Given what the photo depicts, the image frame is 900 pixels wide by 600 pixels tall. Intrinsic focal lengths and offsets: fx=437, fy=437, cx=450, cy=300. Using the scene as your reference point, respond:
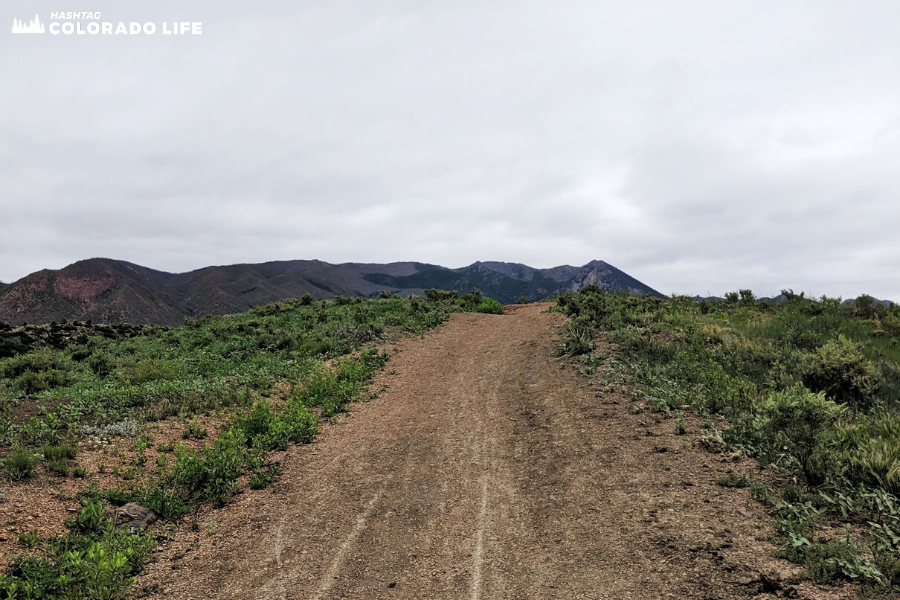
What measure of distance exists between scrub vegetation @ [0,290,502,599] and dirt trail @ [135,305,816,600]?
27.8 inches

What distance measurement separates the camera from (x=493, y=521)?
6.55 metres

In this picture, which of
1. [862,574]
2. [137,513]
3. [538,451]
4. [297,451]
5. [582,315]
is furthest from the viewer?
[582,315]

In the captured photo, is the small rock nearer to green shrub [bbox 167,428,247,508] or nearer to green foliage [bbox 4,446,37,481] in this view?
green shrub [bbox 167,428,247,508]

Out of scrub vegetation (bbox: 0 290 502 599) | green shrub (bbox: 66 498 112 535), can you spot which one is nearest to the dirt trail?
scrub vegetation (bbox: 0 290 502 599)

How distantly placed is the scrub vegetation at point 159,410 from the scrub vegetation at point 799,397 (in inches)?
309

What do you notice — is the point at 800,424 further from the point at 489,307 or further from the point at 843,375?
the point at 489,307

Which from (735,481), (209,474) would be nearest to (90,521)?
(209,474)

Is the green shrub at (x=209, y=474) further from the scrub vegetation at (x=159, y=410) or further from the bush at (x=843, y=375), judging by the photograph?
the bush at (x=843, y=375)

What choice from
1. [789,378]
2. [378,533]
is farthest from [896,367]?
[378,533]

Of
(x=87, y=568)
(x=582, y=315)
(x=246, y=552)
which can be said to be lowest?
(x=246, y=552)

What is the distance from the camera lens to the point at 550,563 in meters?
5.48

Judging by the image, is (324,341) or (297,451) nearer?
(297,451)

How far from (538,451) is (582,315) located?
32.2 feet

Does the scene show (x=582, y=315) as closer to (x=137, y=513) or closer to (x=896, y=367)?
(x=896, y=367)
